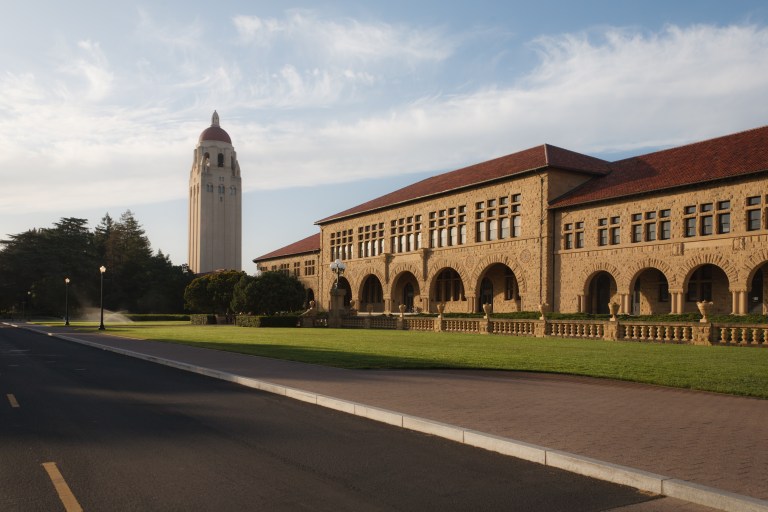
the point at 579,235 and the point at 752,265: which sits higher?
the point at 579,235

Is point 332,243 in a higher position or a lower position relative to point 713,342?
higher

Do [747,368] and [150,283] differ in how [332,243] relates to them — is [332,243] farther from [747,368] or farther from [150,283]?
[747,368]

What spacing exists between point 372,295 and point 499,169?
22.6 metres

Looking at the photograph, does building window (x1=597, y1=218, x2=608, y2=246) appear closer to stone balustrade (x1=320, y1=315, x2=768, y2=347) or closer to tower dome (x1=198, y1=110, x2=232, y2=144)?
stone balustrade (x1=320, y1=315, x2=768, y2=347)

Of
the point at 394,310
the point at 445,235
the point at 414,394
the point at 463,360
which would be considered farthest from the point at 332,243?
the point at 414,394

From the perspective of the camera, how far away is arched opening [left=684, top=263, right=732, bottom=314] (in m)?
37.7

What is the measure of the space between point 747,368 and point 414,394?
9342 millimetres

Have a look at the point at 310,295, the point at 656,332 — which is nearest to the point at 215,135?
the point at 310,295

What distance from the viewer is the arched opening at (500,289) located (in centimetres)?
5059

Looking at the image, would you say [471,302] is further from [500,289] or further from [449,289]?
[449,289]

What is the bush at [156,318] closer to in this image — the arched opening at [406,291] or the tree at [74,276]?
the tree at [74,276]

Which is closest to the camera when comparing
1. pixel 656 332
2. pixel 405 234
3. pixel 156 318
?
pixel 656 332

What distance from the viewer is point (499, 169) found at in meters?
50.7

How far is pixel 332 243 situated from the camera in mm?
71312
